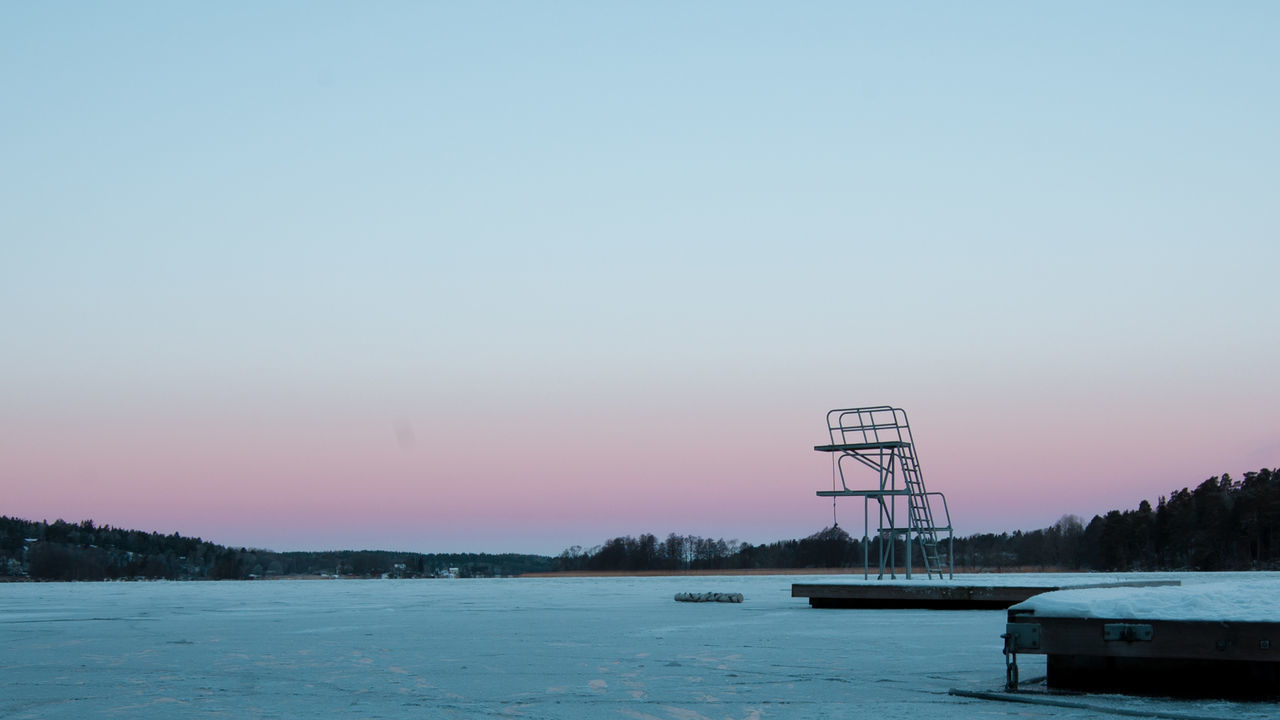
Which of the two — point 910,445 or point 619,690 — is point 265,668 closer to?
point 619,690

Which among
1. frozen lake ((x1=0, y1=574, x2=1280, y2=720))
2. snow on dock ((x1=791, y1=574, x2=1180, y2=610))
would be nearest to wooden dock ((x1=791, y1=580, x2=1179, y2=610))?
snow on dock ((x1=791, y1=574, x2=1180, y2=610))

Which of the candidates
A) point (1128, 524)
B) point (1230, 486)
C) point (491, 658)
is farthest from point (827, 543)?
point (491, 658)

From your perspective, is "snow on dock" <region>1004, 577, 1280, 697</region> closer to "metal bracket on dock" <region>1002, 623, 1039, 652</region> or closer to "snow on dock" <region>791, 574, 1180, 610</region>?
"metal bracket on dock" <region>1002, 623, 1039, 652</region>

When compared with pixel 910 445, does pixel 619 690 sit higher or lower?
lower

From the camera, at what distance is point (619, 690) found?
10594mm

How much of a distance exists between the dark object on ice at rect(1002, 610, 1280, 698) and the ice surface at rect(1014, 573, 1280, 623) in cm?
6

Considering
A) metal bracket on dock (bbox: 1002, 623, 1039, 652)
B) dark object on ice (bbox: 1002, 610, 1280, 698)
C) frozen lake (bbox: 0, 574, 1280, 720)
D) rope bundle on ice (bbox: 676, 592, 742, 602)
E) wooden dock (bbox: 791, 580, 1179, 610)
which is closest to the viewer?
dark object on ice (bbox: 1002, 610, 1280, 698)

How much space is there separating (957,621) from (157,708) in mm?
15576

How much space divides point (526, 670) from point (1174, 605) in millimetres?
6394

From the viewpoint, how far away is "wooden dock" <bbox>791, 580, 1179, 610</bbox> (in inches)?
1035

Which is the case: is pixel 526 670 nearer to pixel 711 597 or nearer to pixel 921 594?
pixel 921 594

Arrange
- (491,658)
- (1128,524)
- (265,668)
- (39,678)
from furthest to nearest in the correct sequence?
(1128,524)
(491,658)
(265,668)
(39,678)

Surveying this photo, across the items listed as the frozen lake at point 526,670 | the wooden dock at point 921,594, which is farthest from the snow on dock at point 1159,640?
the wooden dock at point 921,594

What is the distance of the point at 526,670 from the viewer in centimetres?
1254
